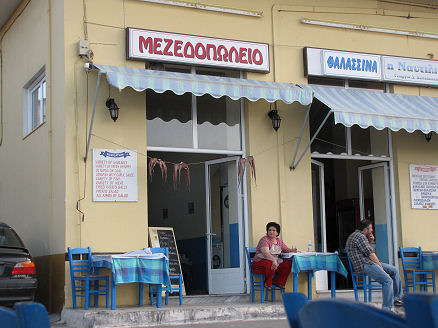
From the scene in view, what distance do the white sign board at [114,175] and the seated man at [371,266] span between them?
3.47 metres

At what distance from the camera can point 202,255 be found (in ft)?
47.2

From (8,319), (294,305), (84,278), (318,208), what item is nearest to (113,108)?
(84,278)

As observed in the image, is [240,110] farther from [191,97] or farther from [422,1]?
[422,1]

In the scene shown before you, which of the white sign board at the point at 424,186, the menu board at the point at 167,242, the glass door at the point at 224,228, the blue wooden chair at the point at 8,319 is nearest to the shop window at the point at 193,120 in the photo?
the glass door at the point at 224,228

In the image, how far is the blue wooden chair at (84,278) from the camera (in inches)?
361

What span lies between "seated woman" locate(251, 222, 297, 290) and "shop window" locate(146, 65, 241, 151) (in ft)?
5.65

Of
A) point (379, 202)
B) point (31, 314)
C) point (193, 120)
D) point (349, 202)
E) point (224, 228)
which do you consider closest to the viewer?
point (31, 314)

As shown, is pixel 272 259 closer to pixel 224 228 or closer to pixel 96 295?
pixel 224 228

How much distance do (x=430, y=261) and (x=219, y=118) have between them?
4547 millimetres

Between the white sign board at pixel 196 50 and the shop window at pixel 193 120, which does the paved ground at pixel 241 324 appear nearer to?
the shop window at pixel 193 120

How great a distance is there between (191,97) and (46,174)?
8.97 feet

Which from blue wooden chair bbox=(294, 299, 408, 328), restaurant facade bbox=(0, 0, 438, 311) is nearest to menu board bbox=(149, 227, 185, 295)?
restaurant facade bbox=(0, 0, 438, 311)

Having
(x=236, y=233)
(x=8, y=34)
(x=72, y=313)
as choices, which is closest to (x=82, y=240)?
(x=72, y=313)

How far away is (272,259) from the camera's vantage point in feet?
33.0
